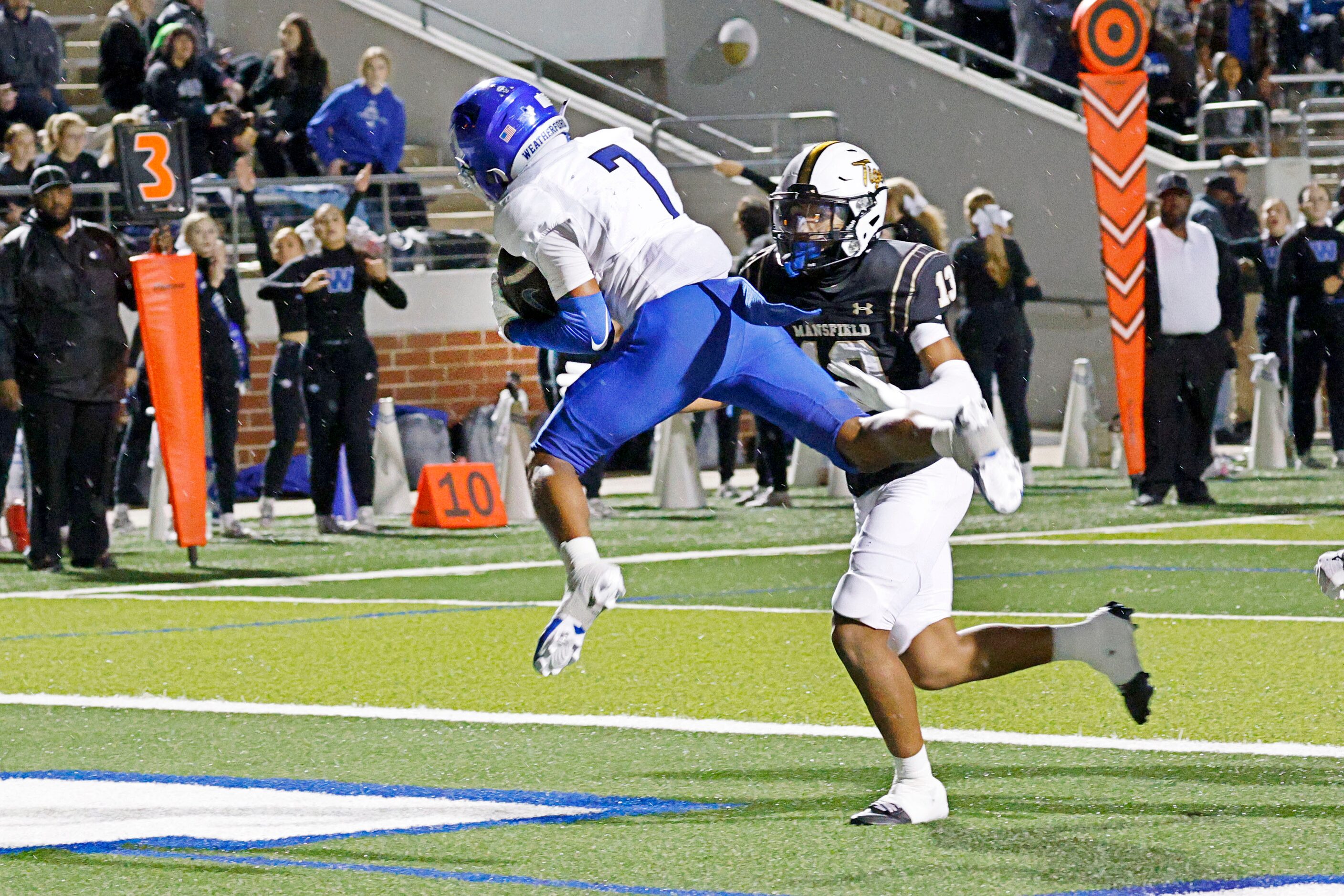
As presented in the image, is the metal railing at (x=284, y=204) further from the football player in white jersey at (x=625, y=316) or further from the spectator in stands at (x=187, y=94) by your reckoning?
the football player in white jersey at (x=625, y=316)

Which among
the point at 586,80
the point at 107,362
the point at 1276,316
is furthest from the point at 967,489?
the point at 586,80

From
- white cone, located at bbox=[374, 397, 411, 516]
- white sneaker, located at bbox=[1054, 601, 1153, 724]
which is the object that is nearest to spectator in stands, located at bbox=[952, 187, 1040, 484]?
white cone, located at bbox=[374, 397, 411, 516]

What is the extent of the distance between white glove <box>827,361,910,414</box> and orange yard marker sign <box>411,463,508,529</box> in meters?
8.70

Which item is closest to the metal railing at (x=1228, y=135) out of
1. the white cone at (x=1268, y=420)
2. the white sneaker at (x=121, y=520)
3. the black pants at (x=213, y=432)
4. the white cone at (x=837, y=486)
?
the white cone at (x=1268, y=420)

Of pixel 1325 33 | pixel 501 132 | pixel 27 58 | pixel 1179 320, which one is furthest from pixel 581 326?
pixel 1325 33

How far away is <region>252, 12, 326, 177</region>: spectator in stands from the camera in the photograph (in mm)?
18266

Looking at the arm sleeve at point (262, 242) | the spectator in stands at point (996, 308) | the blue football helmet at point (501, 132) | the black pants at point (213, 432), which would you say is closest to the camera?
the blue football helmet at point (501, 132)

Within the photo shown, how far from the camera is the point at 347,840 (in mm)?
5098

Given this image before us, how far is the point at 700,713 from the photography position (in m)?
7.00

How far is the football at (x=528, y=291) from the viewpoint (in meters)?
5.47

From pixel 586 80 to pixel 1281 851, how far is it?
18691 mm

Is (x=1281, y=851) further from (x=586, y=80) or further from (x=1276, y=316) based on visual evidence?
(x=586, y=80)

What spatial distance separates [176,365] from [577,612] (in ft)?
22.9

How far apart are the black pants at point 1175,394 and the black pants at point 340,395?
4.62 metres
